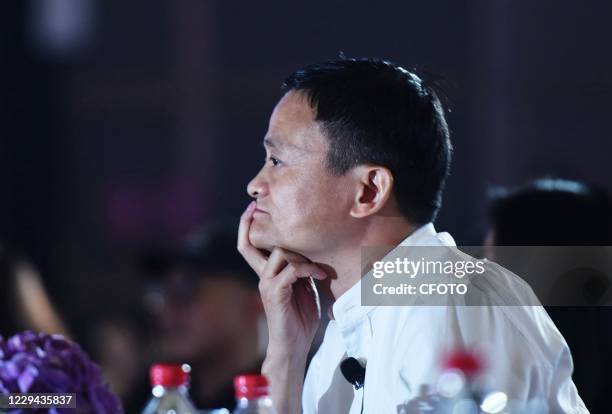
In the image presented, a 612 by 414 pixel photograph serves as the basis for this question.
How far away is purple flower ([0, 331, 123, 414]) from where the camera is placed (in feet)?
3.37

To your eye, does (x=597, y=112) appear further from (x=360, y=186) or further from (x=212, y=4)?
(x=360, y=186)

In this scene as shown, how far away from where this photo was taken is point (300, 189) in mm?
1400

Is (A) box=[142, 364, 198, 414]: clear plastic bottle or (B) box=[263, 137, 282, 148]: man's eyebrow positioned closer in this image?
(A) box=[142, 364, 198, 414]: clear plastic bottle

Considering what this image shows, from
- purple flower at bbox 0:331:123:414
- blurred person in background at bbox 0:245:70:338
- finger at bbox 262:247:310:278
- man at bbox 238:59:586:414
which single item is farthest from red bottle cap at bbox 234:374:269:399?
blurred person in background at bbox 0:245:70:338

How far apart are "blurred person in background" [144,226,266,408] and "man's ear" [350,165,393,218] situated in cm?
97

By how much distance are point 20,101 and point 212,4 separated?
4.22 feet

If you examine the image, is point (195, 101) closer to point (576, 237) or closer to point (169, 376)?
point (576, 237)

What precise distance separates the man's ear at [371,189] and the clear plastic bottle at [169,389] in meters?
0.40

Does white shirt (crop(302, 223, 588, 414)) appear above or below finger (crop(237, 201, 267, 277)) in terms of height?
below

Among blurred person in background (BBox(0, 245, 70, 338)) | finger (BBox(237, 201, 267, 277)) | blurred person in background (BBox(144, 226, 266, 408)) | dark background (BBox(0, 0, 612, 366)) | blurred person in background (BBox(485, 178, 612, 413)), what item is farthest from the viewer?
dark background (BBox(0, 0, 612, 366))

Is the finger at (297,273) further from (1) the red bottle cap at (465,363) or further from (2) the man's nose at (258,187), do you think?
(1) the red bottle cap at (465,363)

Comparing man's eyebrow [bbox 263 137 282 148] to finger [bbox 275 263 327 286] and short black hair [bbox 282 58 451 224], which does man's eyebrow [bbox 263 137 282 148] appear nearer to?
short black hair [bbox 282 58 451 224]

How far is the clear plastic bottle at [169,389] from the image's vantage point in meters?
1.10

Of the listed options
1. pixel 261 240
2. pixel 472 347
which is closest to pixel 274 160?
pixel 261 240
